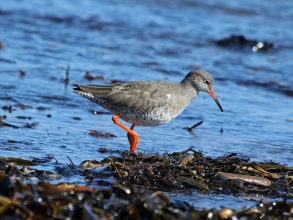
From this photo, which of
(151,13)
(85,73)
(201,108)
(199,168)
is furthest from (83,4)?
(199,168)

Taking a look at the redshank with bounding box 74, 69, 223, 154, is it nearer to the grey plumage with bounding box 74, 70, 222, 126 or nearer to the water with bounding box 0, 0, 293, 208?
the grey plumage with bounding box 74, 70, 222, 126

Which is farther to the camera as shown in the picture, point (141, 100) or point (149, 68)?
point (149, 68)

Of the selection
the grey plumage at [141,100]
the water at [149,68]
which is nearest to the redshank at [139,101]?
the grey plumage at [141,100]

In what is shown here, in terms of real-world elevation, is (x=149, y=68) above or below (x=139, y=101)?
above

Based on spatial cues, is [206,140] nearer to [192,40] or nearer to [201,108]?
[201,108]

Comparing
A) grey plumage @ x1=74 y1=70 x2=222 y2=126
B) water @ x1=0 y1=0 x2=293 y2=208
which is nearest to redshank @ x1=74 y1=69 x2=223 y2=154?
grey plumage @ x1=74 y1=70 x2=222 y2=126

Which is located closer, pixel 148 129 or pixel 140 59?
pixel 148 129

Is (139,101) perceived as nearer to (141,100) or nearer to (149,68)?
(141,100)

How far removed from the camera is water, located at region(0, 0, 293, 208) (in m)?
6.53

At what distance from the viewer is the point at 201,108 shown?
27.6 ft

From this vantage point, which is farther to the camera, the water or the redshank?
the water

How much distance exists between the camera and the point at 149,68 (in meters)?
10.4

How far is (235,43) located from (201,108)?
501 cm

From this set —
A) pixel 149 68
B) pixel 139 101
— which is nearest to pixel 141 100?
pixel 139 101
